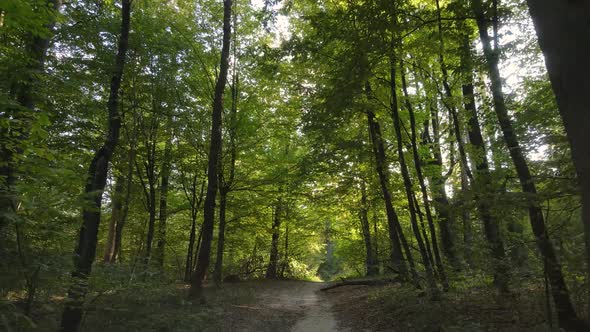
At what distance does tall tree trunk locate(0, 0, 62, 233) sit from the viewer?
3.74m

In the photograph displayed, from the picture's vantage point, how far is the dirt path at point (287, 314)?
872 centimetres

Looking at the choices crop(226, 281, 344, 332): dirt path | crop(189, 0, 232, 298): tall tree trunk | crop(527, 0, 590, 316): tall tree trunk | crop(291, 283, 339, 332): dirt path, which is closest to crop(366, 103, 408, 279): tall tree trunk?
crop(291, 283, 339, 332): dirt path

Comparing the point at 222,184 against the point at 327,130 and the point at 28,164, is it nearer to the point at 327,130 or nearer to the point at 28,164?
the point at 327,130

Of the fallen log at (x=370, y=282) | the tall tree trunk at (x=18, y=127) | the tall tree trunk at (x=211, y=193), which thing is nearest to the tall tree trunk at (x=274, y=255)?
the fallen log at (x=370, y=282)

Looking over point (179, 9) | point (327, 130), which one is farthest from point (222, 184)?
point (179, 9)

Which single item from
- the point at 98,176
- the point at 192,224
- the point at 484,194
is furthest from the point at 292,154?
the point at 484,194

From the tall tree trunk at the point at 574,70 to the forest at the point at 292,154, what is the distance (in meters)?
0.01

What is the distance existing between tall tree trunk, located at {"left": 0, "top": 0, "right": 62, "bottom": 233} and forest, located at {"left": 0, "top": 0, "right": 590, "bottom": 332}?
0.16ft

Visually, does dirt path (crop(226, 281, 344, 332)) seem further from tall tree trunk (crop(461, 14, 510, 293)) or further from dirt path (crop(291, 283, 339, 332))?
tall tree trunk (crop(461, 14, 510, 293))

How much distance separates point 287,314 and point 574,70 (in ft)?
32.4

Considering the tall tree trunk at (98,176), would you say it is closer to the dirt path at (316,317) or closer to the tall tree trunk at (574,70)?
the dirt path at (316,317)

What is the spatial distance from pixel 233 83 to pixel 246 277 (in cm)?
1149

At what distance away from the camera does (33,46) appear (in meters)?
7.06

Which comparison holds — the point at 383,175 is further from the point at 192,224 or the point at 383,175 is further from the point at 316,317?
the point at 192,224
